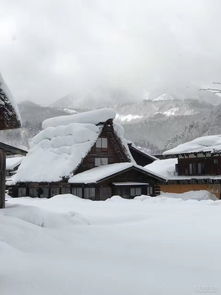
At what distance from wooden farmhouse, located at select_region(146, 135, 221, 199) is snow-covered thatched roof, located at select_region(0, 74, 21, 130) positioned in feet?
112

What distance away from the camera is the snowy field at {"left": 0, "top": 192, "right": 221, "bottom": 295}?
5730mm

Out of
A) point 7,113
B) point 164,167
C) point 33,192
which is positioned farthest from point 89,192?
point 7,113

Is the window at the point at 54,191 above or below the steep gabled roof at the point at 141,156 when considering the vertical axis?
below

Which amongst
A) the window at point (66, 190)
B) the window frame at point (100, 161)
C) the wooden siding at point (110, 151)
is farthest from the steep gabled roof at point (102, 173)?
the window at point (66, 190)

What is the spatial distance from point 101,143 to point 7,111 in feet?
84.4

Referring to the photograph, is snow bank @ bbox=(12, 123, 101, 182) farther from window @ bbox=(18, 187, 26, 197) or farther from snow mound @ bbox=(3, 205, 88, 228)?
snow mound @ bbox=(3, 205, 88, 228)

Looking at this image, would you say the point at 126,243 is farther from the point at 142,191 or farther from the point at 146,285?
the point at 142,191

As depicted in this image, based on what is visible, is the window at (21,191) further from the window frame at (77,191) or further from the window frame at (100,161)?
the window frame at (100,161)

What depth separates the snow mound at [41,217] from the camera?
10.8m

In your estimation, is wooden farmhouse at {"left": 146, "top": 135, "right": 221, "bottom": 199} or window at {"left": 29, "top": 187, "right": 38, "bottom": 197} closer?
window at {"left": 29, "top": 187, "right": 38, "bottom": 197}

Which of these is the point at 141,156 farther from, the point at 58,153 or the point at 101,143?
the point at 58,153

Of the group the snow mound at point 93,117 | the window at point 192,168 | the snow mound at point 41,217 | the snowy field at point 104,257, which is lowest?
the snowy field at point 104,257

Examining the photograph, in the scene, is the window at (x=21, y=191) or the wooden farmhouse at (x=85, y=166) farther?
the window at (x=21, y=191)

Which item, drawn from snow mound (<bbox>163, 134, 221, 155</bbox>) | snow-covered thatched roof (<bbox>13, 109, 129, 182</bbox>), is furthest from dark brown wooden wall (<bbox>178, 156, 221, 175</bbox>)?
snow-covered thatched roof (<bbox>13, 109, 129, 182</bbox>)
